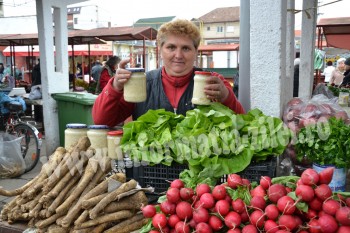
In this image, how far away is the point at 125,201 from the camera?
199 centimetres

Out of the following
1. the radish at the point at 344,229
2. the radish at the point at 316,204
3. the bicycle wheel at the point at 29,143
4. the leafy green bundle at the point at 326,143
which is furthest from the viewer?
the bicycle wheel at the point at 29,143

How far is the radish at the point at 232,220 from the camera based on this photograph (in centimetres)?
151

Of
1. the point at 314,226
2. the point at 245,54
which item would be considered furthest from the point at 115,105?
the point at 314,226

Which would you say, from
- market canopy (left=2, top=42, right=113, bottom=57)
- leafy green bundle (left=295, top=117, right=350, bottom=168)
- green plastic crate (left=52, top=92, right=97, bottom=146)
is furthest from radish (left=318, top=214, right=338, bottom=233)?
market canopy (left=2, top=42, right=113, bottom=57)

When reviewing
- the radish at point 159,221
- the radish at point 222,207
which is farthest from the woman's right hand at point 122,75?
the radish at point 222,207

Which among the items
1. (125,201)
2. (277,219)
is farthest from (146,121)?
(277,219)

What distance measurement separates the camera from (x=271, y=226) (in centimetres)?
145

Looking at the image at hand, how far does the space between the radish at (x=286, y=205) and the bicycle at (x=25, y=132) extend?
17.5ft

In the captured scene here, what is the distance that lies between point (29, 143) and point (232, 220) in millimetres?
5487

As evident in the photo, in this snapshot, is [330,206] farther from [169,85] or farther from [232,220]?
[169,85]

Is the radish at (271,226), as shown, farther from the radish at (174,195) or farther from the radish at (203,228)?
the radish at (174,195)

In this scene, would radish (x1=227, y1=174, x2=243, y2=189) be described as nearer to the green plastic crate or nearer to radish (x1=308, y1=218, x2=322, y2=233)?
radish (x1=308, y1=218, x2=322, y2=233)

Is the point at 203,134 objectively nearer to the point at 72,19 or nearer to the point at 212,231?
the point at 212,231

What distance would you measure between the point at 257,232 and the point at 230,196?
0.73ft
